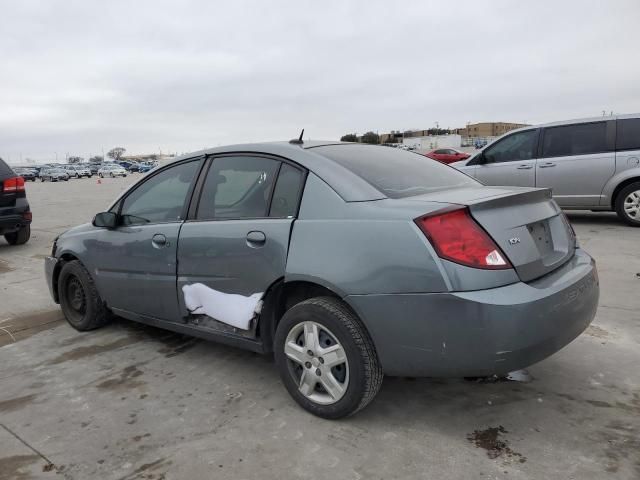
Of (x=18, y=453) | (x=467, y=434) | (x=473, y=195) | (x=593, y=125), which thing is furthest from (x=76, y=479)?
(x=593, y=125)

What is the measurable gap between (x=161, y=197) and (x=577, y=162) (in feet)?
23.2

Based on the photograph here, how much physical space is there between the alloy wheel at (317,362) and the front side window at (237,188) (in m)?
0.76

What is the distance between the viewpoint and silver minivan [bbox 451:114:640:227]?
320 inches

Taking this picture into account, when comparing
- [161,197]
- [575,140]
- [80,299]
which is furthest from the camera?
[575,140]

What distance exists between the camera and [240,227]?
3.16 metres

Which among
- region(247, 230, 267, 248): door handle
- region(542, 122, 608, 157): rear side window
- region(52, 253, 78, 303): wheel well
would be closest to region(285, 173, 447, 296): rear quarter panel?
region(247, 230, 267, 248): door handle

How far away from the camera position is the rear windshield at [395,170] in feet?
9.91

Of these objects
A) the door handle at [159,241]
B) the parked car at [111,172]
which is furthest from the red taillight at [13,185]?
the parked car at [111,172]

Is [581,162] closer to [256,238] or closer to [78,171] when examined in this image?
[256,238]

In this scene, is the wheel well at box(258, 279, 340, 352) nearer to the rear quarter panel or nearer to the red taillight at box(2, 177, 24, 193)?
the rear quarter panel

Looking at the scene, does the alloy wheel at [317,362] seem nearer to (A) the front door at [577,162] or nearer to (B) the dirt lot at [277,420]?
(B) the dirt lot at [277,420]

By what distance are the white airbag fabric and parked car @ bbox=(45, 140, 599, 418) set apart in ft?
0.03

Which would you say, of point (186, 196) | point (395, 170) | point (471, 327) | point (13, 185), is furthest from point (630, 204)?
point (13, 185)

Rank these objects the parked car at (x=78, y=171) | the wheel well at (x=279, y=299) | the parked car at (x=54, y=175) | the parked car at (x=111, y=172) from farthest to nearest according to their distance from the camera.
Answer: the parked car at (x=111, y=172) → the parked car at (x=78, y=171) → the parked car at (x=54, y=175) → the wheel well at (x=279, y=299)
